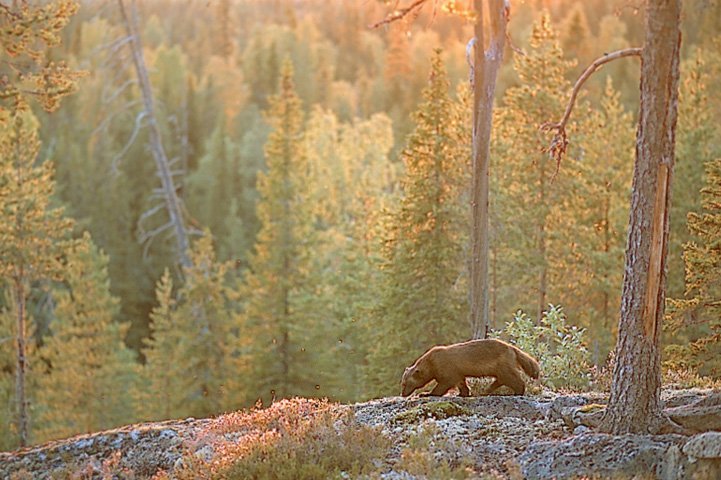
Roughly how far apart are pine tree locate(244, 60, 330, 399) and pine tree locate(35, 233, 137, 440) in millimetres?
5744

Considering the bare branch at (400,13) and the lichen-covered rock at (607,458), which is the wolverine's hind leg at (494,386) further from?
the bare branch at (400,13)

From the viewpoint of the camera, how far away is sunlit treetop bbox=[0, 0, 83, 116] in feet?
54.9

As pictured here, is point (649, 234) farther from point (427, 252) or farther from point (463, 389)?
point (427, 252)

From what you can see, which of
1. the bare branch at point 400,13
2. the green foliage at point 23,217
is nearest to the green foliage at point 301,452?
the bare branch at point 400,13

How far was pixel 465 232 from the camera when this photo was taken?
24.7m

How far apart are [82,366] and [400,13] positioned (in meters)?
23.1

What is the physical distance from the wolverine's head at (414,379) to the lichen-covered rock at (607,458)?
304 cm

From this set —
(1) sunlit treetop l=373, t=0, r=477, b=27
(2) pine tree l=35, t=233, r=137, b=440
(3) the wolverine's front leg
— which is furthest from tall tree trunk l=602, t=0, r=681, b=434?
(2) pine tree l=35, t=233, r=137, b=440

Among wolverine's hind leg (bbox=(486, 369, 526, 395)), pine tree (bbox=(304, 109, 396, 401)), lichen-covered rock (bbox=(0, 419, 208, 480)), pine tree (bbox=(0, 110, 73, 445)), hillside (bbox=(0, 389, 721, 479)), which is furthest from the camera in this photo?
pine tree (bbox=(304, 109, 396, 401))

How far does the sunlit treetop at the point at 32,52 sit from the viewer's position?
16.7 metres

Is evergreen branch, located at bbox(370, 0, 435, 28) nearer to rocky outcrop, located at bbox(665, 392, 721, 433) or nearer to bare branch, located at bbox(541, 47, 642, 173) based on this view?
bare branch, located at bbox(541, 47, 642, 173)

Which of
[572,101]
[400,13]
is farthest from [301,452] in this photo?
[400,13]

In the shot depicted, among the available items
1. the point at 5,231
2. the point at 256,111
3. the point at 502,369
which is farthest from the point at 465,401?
the point at 256,111

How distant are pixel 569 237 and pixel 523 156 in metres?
2.98
